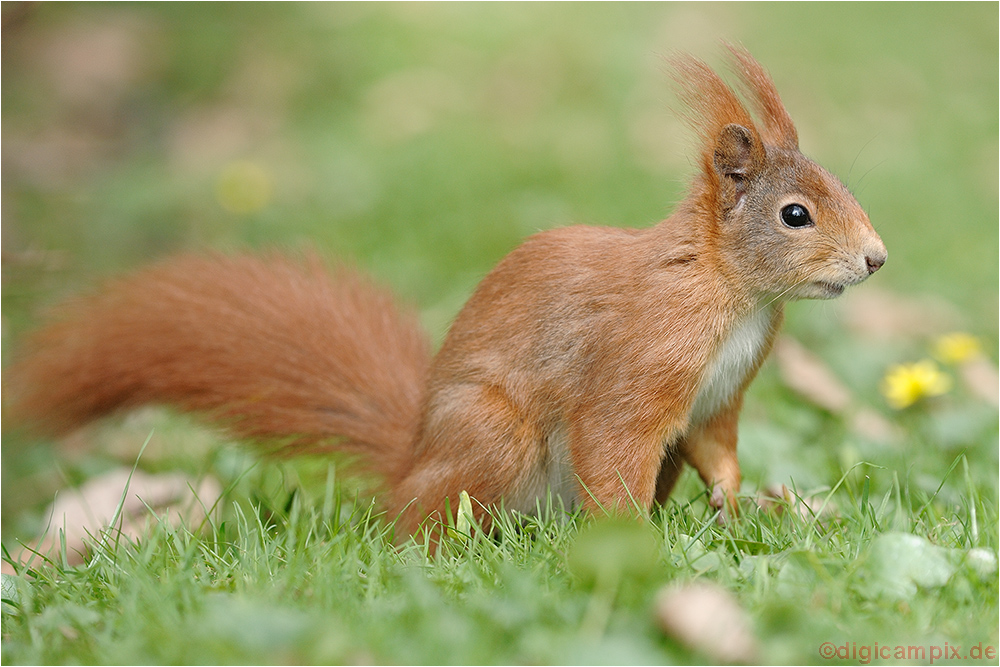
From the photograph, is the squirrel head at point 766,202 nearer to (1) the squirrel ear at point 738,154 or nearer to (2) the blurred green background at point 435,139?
(1) the squirrel ear at point 738,154

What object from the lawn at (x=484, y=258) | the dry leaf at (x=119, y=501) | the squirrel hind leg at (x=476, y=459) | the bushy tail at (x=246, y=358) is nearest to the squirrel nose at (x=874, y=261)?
the lawn at (x=484, y=258)

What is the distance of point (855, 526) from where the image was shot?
2.06 m

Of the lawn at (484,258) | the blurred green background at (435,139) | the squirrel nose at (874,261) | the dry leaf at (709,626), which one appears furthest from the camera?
the blurred green background at (435,139)

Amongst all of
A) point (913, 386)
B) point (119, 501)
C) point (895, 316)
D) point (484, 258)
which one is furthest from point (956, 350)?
point (119, 501)

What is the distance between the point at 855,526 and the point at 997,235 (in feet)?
12.9

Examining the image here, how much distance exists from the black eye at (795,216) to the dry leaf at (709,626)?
34.5 inches

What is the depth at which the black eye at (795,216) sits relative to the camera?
2.09m

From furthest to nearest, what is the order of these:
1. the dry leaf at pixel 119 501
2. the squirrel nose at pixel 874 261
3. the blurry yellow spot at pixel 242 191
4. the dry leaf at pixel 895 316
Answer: the blurry yellow spot at pixel 242 191 → the dry leaf at pixel 895 316 → the dry leaf at pixel 119 501 → the squirrel nose at pixel 874 261

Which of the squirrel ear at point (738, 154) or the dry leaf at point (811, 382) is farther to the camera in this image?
the dry leaf at point (811, 382)

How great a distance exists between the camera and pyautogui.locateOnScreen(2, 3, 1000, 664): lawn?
167 cm

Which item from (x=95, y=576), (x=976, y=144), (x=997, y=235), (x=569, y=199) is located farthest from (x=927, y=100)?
(x=95, y=576)

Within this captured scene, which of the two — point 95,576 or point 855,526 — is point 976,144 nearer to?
point 855,526

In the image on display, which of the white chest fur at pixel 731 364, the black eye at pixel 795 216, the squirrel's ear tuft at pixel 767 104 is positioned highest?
the squirrel's ear tuft at pixel 767 104

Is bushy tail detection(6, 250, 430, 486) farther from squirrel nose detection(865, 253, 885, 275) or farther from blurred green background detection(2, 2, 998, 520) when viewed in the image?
squirrel nose detection(865, 253, 885, 275)
